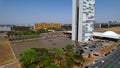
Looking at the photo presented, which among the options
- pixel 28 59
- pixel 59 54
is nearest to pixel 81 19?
pixel 59 54

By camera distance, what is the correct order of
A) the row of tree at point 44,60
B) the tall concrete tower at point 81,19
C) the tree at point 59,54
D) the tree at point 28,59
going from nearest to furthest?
the row of tree at point 44,60
the tree at point 28,59
the tree at point 59,54
the tall concrete tower at point 81,19

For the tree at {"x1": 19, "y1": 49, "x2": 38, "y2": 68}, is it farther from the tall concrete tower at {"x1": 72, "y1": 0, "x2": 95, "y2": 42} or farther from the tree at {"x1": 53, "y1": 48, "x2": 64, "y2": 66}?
the tall concrete tower at {"x1": 72, "y1": 0, "x2": 95, "y2": 42}

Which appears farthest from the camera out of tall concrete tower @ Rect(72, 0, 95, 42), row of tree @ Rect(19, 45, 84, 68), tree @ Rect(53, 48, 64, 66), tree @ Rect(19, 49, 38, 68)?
tall concrete tower @ Rect(72, 0, 95, 42)

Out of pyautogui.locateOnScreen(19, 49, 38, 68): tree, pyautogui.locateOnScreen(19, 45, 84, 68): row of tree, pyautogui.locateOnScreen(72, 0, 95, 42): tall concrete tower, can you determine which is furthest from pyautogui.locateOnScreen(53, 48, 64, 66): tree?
pyautogui.locateOnScreen(72, 0, 95, 42): tall concrete tower

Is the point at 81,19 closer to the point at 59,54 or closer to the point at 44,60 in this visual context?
the point at 59,54

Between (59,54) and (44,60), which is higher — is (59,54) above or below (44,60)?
below

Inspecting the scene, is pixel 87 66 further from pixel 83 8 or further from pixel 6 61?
pixel 83 8

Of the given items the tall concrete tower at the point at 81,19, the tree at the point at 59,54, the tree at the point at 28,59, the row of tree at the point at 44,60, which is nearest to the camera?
the row of tree at the point at 44,60

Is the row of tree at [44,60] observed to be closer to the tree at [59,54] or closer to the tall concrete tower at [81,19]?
the tree at [59,54]

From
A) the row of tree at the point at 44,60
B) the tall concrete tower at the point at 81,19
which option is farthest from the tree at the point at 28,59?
the tall concrete tower at the point at 81,19
